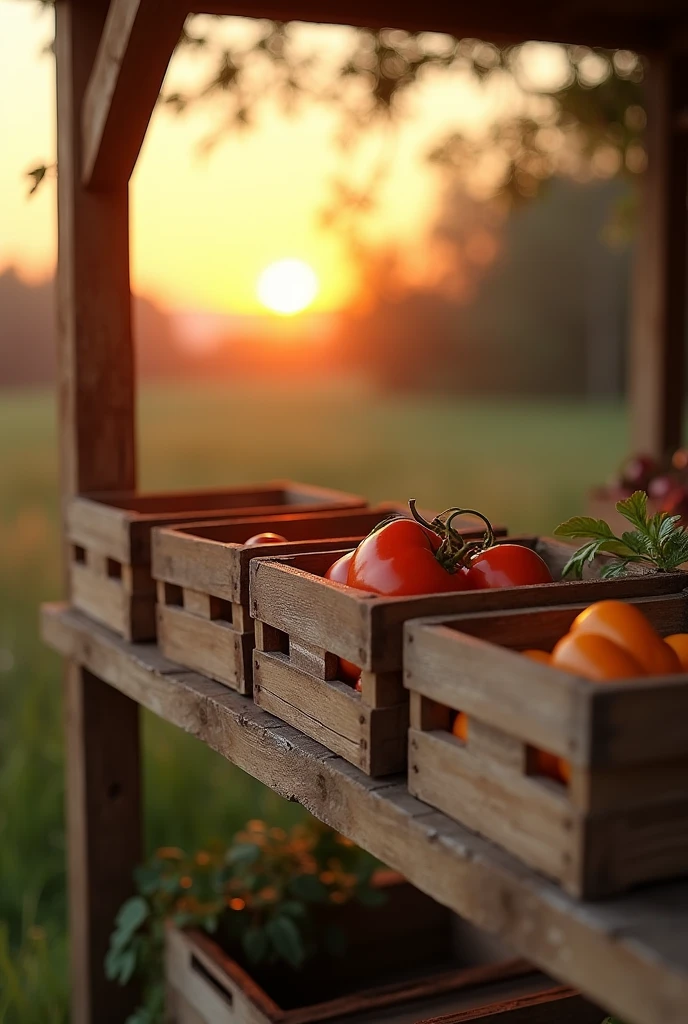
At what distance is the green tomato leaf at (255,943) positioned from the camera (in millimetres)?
2170

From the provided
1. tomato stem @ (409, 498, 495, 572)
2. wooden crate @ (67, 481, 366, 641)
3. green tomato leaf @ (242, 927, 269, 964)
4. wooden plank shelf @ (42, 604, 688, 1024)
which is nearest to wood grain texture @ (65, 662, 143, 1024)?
wooden crate @ (67, 481, 366, 641)

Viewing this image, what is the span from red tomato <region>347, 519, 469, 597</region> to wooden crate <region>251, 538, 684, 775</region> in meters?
0.06

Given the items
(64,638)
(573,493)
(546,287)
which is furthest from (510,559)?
(546,287)

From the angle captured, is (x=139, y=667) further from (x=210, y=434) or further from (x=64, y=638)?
(x=210, y=434)

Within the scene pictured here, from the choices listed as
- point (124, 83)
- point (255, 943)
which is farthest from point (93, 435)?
point (255, 943)

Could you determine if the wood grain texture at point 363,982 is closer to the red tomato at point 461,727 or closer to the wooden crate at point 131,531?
the wooden crate at point 131,531


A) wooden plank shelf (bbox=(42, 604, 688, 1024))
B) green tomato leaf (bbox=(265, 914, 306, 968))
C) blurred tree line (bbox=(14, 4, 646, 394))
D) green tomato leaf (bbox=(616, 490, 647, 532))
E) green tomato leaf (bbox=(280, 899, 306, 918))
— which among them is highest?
blurred tree line (bbox=(14, 4, 646, 394))

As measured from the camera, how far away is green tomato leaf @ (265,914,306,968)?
7.04 feet

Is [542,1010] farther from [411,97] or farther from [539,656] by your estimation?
[411,97]

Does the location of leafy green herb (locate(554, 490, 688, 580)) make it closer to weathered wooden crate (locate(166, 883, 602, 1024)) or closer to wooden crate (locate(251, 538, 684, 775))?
wooden crate (locate(251, 538, 684, 775))

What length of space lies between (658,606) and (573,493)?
22.6ft

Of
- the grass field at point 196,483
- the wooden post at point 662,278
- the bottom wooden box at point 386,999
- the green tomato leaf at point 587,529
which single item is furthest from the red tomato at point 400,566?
the wooden post at point 662,278

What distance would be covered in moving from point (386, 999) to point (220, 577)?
2.65 feet

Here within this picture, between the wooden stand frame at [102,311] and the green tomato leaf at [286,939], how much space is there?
1.49 feet
